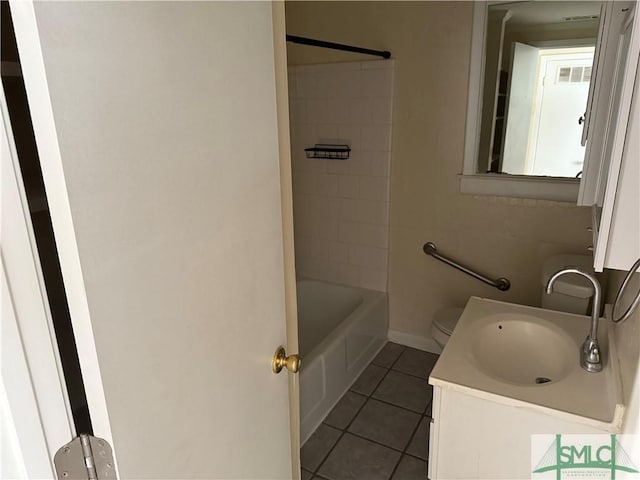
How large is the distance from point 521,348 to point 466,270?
3.19 feet

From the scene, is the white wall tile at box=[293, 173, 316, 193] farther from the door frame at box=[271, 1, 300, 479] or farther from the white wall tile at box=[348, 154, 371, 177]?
the door frame at box=[271, 1, 300, 479]

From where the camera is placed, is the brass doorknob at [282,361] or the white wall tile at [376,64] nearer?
the brass doorknob at [282,361]

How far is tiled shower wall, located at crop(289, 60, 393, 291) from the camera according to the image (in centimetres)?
272

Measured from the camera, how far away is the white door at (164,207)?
1.78 ft

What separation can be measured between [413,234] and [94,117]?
2420 millimetres

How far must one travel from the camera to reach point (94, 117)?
1.85ft

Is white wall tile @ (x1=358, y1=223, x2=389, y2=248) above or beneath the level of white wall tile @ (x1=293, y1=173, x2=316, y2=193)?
beneath

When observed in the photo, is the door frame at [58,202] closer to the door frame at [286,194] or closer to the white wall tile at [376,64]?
the door frame at [286,194]

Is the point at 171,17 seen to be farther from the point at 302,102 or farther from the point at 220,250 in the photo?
the point at 302,102

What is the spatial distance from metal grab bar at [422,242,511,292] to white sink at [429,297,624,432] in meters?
0.80

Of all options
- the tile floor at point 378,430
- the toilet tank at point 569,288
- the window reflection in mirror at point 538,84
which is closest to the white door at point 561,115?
the window reflection in mirror at point 538,84

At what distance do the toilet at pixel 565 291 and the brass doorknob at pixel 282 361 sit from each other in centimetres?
127

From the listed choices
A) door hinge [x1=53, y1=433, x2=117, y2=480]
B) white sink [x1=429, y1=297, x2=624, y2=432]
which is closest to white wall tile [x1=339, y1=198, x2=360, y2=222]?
white sink [x1=429, y1=297, x2=624, y2=432]

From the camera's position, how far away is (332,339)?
2.47 metres
